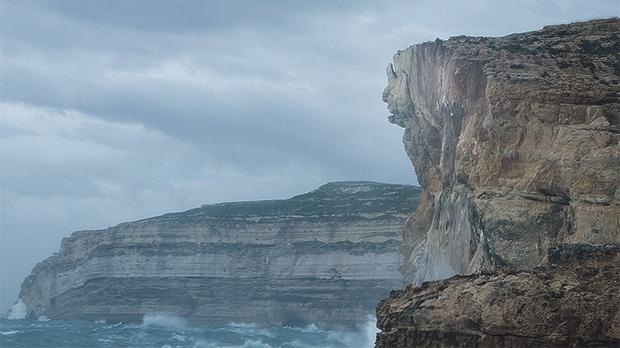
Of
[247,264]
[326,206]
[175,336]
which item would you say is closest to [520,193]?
[175,336]

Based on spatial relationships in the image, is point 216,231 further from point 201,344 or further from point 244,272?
point 201,344

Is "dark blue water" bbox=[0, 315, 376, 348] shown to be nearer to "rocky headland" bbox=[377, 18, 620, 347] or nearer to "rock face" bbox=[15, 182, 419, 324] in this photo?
"rock face" bbox=[15, 182, 419, 324]

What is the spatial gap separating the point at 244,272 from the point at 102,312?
1131 cm

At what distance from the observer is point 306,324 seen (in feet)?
228

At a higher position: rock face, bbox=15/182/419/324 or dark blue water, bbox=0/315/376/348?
rock face, bbox=15/182/419/324

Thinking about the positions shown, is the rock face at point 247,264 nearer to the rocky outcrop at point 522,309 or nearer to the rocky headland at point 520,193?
the rocky headland at point 520,193

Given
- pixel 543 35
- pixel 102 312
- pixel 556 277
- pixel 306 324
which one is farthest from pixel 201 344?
pixel 556 277

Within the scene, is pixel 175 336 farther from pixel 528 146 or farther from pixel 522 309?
pixel 522 309

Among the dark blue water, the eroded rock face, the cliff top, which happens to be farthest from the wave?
the eroded rock face

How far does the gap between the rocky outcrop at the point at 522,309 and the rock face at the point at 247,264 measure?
53302mm

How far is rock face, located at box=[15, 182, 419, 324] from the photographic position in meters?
68.5

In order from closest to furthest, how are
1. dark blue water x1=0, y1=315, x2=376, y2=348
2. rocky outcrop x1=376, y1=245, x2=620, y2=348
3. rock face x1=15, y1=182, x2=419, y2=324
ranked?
rocky outcrop x1=376, y1=245, x2=620, y2=348 → dark blue water x1=0, y1=315, x2=376, y2=348 → rock face x1=15, y1=182, x2=419, y2=324

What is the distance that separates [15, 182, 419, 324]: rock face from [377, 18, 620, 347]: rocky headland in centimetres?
3360

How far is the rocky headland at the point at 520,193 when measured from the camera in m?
12.2
